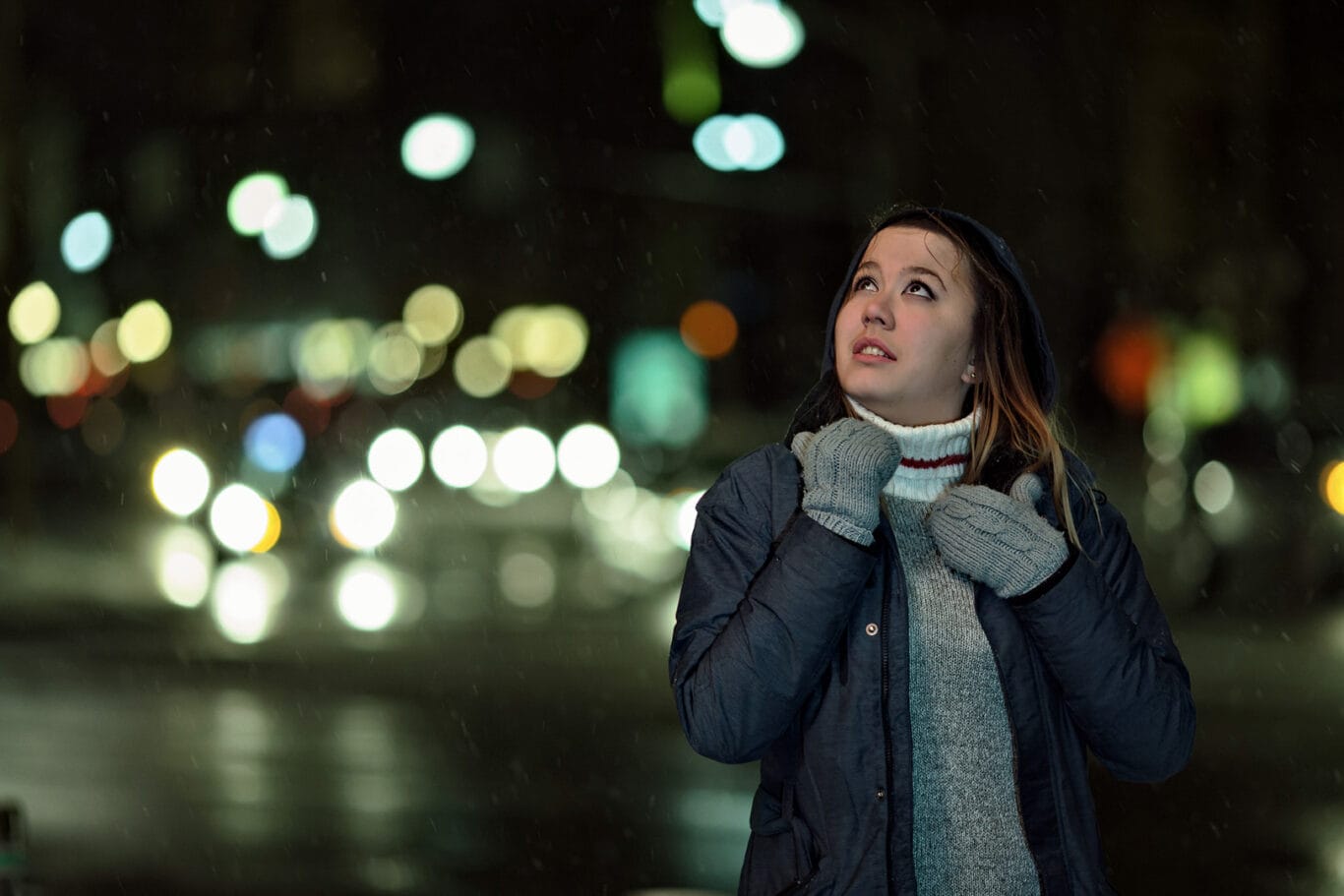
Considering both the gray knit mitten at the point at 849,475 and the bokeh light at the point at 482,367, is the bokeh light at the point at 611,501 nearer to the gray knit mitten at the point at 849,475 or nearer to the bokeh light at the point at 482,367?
the gray knit mitten at the point at 849,475

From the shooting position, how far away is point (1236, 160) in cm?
4078

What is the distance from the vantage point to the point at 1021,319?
3.59 m

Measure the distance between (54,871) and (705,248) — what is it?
47252 millimetres

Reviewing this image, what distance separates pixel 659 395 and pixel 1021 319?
163ft

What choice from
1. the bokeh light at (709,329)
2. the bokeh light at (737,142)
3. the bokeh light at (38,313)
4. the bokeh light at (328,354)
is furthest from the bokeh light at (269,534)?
the bokeh light at (38,313)

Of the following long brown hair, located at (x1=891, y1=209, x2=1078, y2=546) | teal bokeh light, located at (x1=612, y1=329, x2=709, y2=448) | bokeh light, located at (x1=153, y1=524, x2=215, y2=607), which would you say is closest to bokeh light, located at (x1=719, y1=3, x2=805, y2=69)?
bokeh light, located at (x1=153, y1=524, x2=215, y2=607)

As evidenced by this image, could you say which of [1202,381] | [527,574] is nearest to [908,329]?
[527,574]

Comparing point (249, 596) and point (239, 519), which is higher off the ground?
point (249, 596)

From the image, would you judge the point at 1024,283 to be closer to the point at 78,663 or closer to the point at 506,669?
the point at 506,669

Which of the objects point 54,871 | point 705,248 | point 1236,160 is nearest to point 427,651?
point 54,871

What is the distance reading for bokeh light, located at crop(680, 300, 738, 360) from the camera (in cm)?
6233

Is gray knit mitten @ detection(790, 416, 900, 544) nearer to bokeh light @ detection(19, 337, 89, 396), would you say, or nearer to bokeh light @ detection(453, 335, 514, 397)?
bokeh light @ detection(19, 337, 89, 396)

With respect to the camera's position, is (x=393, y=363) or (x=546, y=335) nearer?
(x=546, y=335)

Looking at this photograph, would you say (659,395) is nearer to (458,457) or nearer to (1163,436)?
(458,457)
